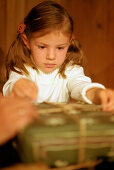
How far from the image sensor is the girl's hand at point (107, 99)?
26.5 inches

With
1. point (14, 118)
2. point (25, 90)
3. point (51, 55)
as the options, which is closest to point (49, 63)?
point (51, 55)

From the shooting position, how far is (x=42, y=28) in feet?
3.17

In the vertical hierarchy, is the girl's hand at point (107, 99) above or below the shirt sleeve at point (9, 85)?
above

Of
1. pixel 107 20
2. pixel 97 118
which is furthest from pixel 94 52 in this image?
pixel 97 118

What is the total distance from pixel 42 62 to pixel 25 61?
15cm

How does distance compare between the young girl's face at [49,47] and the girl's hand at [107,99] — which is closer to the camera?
the girl's hand at [107,99]

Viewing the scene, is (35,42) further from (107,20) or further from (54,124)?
(107,20)

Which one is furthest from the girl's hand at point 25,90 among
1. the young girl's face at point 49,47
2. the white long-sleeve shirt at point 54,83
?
the white long-sleeve shirt at point 54,83

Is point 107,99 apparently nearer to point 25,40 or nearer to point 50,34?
point 50,34

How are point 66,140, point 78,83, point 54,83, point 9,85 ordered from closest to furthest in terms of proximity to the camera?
point 66,140
point 9,85
point 78,83
point 54,83

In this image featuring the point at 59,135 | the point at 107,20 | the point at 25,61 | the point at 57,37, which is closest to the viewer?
the point at 59,135

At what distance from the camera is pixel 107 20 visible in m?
1.47

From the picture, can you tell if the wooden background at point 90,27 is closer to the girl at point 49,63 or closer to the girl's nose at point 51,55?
the girl at point 49,63

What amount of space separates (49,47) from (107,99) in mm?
343
